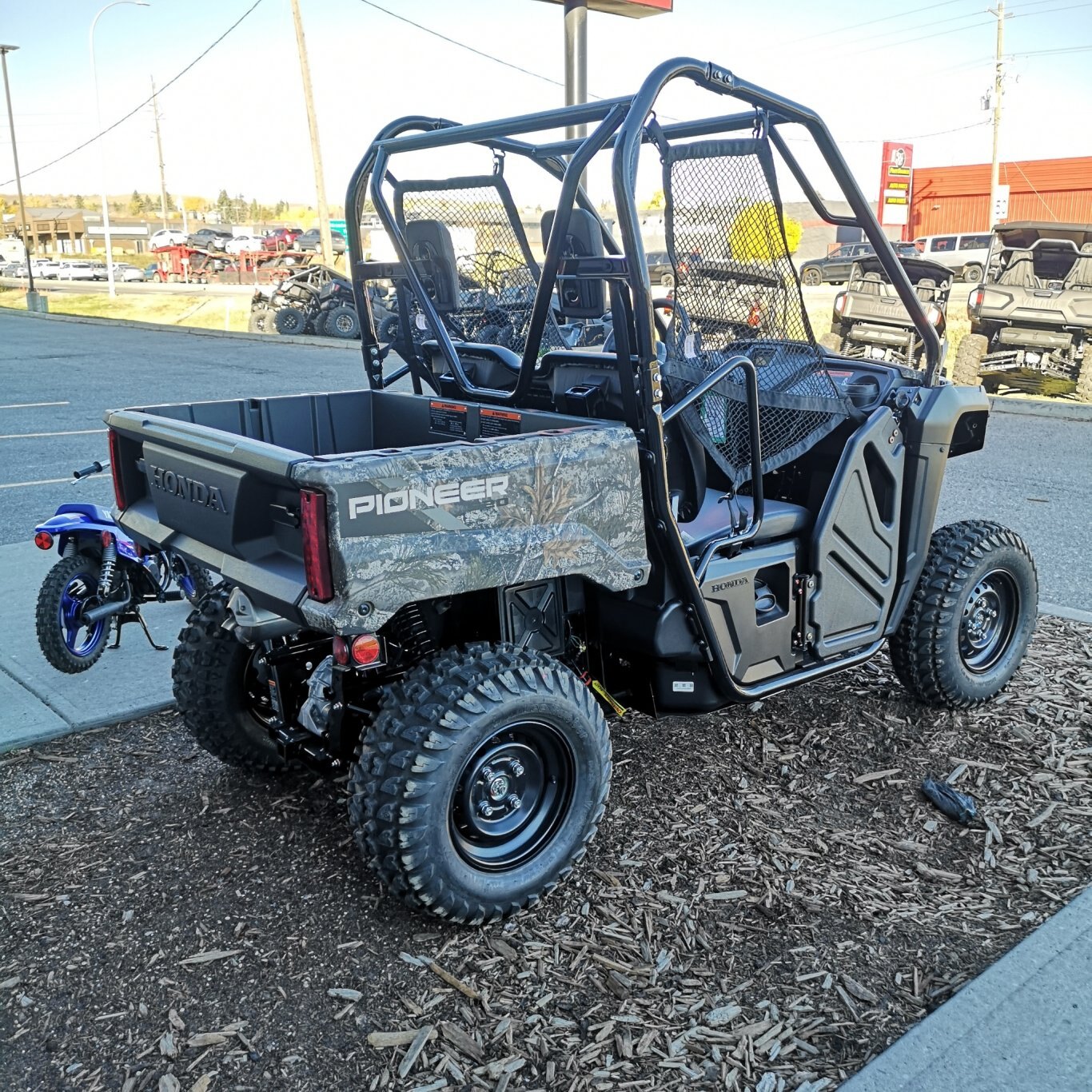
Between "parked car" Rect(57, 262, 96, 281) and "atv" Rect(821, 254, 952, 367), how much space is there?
50.8 metres

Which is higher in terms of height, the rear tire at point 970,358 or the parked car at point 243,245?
the parked car at point 243,245

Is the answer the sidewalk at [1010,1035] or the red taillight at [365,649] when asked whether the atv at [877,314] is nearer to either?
the sidewalk at [1010,1035]

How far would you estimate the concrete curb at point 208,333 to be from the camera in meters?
20.5

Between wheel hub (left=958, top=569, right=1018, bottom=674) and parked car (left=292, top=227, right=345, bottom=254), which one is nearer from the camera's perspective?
wheel hub (left=958, top=569, right=1018, bottom=674)

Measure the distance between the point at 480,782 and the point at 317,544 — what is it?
88cm

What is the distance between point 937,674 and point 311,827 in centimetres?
236

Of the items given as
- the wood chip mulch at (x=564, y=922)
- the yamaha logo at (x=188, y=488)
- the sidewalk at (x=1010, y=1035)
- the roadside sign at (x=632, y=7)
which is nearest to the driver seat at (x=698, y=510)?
the wood chip mulch at (x=564, y=922)

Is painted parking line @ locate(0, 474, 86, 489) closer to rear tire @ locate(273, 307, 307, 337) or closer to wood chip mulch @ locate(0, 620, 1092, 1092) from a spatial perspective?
wood chip mulch @ locate(0, 620, 1092, 1092)

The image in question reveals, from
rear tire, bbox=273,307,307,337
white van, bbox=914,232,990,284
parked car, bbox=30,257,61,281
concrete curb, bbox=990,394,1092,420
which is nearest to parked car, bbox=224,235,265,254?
parked car, bbox=30,257,61,281

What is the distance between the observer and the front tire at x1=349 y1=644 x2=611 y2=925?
280cm

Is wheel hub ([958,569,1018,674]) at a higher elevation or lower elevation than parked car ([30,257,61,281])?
lower

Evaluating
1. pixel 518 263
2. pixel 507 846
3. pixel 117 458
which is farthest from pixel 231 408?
pixel 507 846

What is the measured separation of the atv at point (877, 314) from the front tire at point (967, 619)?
9685 millimetres

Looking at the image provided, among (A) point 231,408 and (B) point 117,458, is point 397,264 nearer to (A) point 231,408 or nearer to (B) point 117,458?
(A) point 231,408
